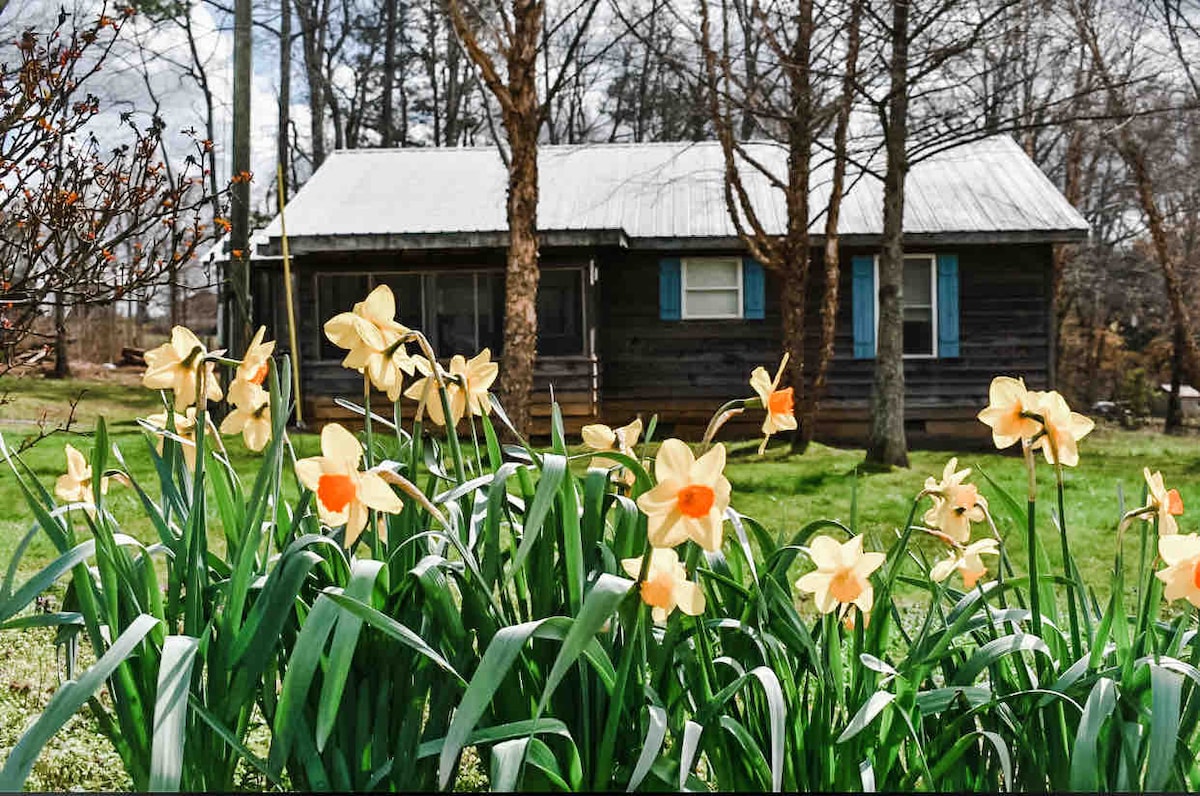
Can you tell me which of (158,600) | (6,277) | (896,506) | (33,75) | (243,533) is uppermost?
(33,75)

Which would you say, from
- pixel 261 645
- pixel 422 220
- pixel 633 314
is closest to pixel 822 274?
pixel 633 314

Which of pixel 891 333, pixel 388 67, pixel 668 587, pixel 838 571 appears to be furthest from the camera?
pixel 388 67

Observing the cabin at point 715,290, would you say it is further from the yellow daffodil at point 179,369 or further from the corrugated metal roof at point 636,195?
the yellow daffodil at point 179,369

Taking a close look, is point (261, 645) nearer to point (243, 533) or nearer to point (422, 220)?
point (243, 533)

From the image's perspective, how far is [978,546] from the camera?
1939 mm

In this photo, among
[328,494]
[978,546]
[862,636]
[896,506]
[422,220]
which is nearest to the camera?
[328,494]

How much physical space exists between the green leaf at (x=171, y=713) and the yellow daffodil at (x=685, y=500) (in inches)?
23.7

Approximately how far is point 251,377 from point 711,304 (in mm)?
11243

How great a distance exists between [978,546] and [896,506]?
19.7 ft

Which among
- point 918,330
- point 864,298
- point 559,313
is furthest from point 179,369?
point 559,313

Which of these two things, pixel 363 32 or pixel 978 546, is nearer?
pixel 978 546

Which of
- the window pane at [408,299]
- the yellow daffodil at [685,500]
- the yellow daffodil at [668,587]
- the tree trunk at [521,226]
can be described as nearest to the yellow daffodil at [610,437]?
the yellow daffodil at [668,587]

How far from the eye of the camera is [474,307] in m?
16.0

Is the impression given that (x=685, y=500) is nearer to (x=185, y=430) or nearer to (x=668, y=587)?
(x=668, y=587)
